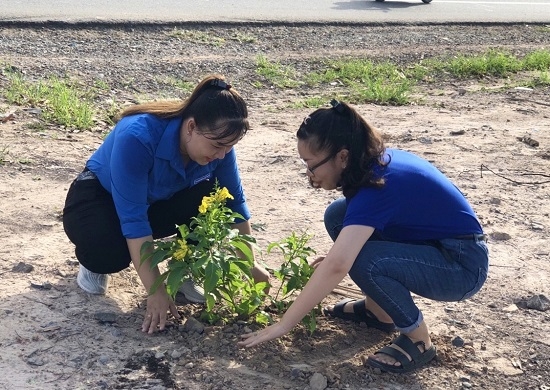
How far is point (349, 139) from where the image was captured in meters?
2.83

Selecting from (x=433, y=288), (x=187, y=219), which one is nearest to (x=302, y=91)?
(x=187, y=219)

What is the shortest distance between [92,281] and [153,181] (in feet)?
1.79

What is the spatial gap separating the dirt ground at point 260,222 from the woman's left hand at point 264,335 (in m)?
0.10

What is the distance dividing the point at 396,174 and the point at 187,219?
41.2 inches

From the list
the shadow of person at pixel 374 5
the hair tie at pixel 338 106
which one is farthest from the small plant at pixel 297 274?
the shadow of person at pixel 374 5

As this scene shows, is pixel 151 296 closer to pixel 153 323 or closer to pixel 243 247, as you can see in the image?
pixel 153 323

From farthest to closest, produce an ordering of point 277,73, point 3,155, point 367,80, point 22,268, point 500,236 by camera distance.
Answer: point 277,73, point 367,80, point 3,155, point 500,236, point 22,268

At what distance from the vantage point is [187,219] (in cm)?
355

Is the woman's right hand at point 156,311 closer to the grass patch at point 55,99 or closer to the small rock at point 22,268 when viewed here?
the small rock at point 22,268

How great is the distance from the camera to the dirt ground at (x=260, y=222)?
3.06 m

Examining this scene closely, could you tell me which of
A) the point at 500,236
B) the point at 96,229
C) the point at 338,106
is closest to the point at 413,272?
the point at 338,106

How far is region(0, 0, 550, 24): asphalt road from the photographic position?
800cm

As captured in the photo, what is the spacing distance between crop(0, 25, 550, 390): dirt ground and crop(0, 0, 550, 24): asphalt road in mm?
340

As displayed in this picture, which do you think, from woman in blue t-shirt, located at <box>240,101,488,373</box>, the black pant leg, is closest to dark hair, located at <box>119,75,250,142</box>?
woman in blue t-shirt, located at <box>240,101,488,373</box>
